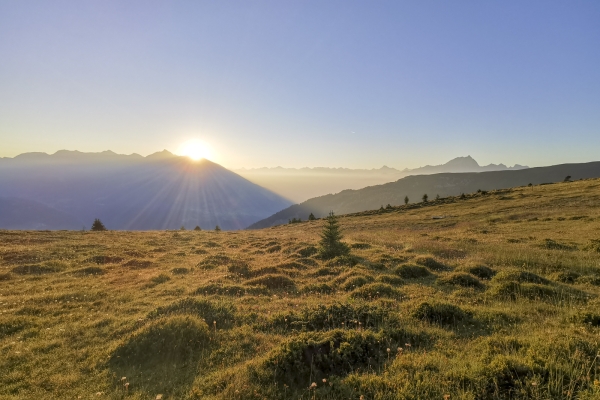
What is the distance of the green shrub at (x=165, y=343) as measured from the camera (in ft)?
24.6

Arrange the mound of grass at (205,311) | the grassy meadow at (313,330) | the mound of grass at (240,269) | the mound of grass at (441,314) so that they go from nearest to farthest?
the grassy meadow at (313,330) < the mound of grass at (441,314) < the mound of grass at (205,311) < the mound of grass at (240,269)

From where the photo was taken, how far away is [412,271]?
14.4 metres

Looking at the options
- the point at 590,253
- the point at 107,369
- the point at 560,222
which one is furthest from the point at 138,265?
the point at 560,222

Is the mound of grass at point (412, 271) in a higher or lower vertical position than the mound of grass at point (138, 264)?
higher

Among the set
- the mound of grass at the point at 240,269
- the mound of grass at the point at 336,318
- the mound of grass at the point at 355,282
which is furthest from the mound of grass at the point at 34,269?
the mound of grass at the point at 355,282

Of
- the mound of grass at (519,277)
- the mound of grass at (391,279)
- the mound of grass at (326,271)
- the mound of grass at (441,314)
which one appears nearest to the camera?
the mound of grass at (441,314)

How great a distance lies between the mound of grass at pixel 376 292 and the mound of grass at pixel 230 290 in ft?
→ 13.1

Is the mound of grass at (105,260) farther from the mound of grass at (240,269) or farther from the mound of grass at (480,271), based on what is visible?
the mound of grass at (480,271)

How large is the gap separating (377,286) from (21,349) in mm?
11699

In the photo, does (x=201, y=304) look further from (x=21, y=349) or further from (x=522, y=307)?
(x=522, y=307)

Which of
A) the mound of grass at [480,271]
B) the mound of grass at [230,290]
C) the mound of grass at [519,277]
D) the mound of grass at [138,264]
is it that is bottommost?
the mound of grass at [138,264]

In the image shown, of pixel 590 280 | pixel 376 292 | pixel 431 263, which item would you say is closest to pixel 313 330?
pixel 376 292

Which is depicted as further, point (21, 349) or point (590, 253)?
point (590, 253)

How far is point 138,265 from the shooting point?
63.7ft
